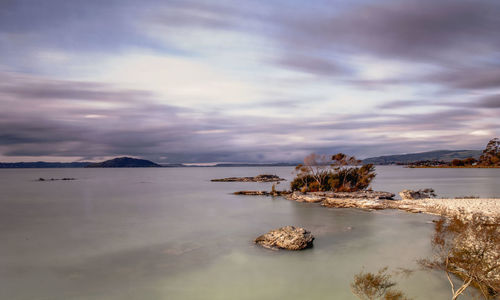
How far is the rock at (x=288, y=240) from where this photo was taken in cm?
1838

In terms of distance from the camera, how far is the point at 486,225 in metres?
10.8

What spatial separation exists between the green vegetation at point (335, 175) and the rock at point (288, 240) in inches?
1198

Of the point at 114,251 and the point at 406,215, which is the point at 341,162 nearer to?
the point at 406,215

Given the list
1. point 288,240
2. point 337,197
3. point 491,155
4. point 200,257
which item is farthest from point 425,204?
point 491,155

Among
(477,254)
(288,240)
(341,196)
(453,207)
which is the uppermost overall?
(477,254)

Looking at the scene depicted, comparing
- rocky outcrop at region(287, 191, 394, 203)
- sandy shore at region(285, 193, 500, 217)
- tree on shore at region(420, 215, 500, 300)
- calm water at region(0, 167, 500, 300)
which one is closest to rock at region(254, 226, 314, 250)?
calm water at region(0, 167, 500, 300)

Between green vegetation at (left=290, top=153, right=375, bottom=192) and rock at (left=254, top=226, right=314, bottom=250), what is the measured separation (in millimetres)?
30419

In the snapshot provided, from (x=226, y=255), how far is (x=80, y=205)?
32833mm

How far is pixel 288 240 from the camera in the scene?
18.5 metres

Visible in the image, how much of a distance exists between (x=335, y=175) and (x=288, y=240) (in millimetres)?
34338

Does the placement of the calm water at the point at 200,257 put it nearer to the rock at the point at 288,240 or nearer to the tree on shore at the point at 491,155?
the rock at the point at 288,240

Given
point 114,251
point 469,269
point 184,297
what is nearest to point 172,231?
point 114,251

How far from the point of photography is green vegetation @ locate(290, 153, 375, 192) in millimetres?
48969

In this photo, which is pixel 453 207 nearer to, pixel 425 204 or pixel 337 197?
pixel 425 204
